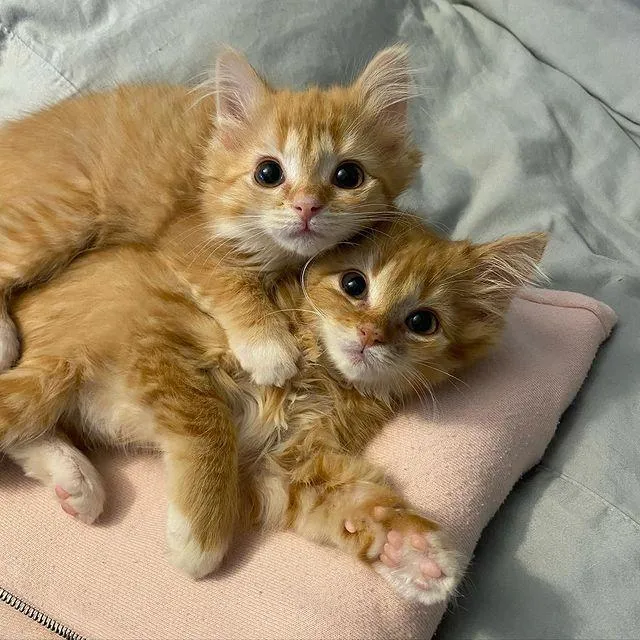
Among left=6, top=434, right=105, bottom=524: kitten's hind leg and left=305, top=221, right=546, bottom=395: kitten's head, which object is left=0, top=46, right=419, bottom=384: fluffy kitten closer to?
left=305, top=221, right=546, bottom=395: kitten's head

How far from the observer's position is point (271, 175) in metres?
1.44

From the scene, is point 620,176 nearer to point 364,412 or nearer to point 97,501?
point 364,412

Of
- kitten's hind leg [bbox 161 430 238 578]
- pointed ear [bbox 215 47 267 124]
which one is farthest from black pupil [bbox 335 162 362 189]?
kitten's hind leg [bbox 161 430 238 578]

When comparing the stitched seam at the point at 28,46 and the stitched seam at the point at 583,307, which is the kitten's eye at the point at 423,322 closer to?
the stitched seam at the point at 583,307

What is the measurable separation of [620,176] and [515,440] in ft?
3.81

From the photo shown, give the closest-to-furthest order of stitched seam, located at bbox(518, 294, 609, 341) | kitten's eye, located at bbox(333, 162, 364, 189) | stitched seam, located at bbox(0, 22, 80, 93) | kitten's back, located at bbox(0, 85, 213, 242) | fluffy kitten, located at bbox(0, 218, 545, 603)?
fluffy kitten, located at bbox(0, 218, 545, 603) < kitten's eye, located at bbox(333, 162, 364, 189) < kitten's back, located at bbox(0, 85, 213, 242) < stitched seam, located at bbox(518, 294, 609, 341) < stitched seam, located at bbox(0, 22, 80, 93)

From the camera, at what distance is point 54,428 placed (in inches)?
51.9

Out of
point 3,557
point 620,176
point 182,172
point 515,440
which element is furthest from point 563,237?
point 3,557

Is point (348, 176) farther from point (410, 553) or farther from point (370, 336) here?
point (410, 553)

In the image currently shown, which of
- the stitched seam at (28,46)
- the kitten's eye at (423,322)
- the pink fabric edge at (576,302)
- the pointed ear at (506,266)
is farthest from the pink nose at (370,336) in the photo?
the stitched seam at (28,46)

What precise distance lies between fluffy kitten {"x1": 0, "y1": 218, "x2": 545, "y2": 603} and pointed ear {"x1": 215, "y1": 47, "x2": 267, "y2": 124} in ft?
1.37

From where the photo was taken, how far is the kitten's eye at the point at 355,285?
53.2 inches

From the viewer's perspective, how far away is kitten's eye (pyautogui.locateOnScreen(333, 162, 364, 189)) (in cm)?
142

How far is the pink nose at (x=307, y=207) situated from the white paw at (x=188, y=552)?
23.6 inches
